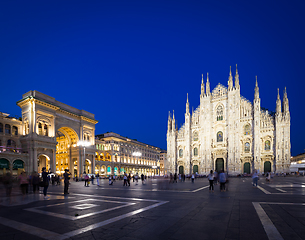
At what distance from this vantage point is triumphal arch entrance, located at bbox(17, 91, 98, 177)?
4322cm

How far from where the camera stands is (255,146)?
50719 mm

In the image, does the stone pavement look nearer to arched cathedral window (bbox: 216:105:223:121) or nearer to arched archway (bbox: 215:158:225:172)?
arched archway (bbox: 215:158:225:172)

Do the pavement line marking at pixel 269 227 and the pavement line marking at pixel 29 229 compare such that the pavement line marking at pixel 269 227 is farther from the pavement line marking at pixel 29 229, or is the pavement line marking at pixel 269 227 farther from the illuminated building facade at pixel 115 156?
the illuminated building facade at pixel 115 156

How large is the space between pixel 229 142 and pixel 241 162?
219 inches

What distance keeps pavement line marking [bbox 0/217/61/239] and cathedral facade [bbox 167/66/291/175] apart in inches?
A: 2041

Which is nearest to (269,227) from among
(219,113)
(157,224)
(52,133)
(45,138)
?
(157,224)

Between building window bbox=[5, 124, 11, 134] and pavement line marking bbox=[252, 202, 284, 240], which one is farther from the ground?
building window bbox=[5, 124, 11, 134]

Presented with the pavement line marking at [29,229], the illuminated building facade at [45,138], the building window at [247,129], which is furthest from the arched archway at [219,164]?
the pavement line marking at [29,229]

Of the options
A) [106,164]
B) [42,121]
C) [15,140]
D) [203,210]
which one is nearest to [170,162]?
[106,164]

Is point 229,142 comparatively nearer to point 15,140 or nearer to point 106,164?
point 106,164

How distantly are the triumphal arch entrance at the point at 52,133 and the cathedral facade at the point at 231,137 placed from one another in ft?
83.7

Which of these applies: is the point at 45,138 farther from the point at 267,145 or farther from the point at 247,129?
the point at 267,145

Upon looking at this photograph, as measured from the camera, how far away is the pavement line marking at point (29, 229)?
543 cm

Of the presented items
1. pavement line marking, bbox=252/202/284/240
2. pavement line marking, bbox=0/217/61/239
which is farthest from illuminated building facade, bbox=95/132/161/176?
pavement line marking, bbox=252/202/284/240
